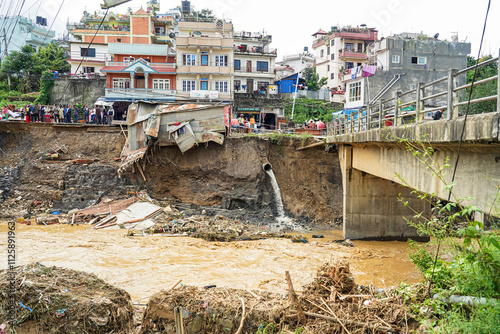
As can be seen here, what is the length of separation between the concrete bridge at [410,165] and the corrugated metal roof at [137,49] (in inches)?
1032

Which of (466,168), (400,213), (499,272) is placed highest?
(466,168)

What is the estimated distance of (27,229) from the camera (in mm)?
20266

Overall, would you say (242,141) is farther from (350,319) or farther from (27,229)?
(350,319)

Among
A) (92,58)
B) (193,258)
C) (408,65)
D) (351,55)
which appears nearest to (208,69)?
(92,58)

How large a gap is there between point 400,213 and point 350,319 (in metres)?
13.7

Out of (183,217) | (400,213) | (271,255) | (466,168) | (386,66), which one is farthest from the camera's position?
(386,66)

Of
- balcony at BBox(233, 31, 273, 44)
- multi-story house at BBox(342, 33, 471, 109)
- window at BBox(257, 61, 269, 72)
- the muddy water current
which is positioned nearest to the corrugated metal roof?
window at BBox(257, 61, 269, 72)

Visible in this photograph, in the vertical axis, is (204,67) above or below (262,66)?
below

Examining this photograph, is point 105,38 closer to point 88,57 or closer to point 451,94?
point 88,57

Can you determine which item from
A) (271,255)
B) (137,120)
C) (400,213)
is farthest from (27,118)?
(400,213)

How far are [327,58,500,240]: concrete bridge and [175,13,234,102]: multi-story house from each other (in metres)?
20.1

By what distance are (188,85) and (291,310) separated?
36.0m

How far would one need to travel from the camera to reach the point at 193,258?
16.1m

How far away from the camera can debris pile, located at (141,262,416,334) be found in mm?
6672
